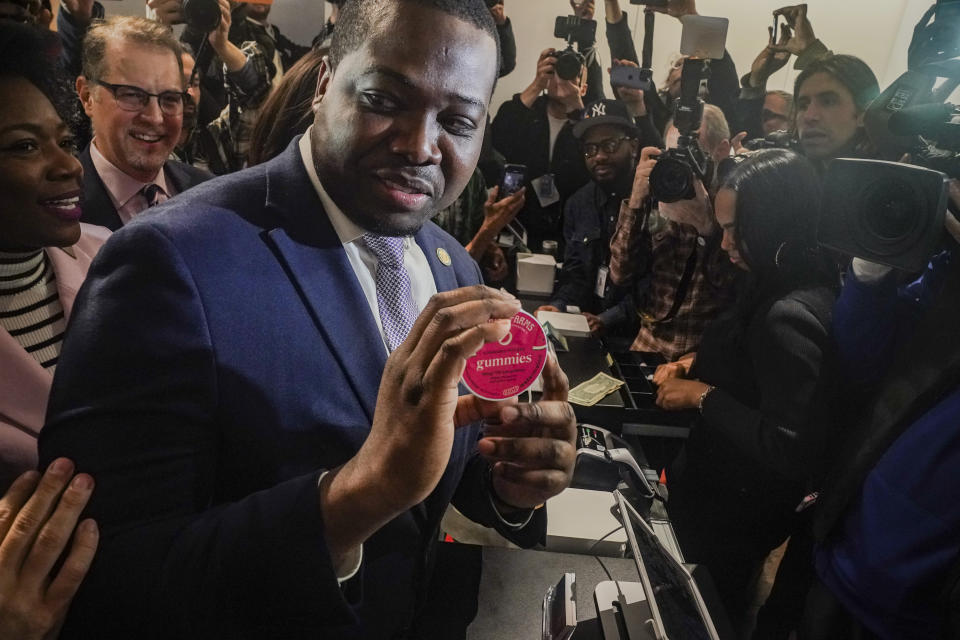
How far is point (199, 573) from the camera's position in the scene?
28.5 inches

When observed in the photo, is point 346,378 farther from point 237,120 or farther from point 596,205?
point 596,205

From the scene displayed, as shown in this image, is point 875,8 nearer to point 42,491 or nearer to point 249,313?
point 249,313

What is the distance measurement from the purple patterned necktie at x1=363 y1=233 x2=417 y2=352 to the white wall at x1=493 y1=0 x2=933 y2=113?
3.76m

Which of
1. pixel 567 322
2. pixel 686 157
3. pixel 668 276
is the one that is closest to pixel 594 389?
pixel 567 322

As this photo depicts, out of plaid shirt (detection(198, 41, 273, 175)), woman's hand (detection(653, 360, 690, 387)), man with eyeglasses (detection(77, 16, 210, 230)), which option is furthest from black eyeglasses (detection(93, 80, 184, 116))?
woman's hand (detection(653, 360, 690, 387))

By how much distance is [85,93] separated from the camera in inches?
84.4

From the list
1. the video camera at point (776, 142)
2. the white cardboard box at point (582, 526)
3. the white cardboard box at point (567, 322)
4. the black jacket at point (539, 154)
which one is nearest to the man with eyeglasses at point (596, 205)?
the white cardboard box at point (567, 322)

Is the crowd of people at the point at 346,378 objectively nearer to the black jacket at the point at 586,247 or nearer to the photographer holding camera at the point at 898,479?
the photographer holding camera at the point at 898,479

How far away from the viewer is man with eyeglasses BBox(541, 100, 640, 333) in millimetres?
3510

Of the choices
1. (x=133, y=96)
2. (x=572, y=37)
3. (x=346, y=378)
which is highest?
(x=572, y=37)

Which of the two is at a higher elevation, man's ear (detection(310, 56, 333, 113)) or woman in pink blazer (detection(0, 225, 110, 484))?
man's ear (detection(310, 56, 333, 113))

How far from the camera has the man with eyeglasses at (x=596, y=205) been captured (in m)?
3.51

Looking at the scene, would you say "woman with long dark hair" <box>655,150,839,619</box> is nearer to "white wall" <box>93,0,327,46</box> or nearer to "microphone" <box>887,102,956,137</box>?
"microphone" <box>887,102,956,137</box>

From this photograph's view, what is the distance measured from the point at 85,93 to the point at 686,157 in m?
2.46
